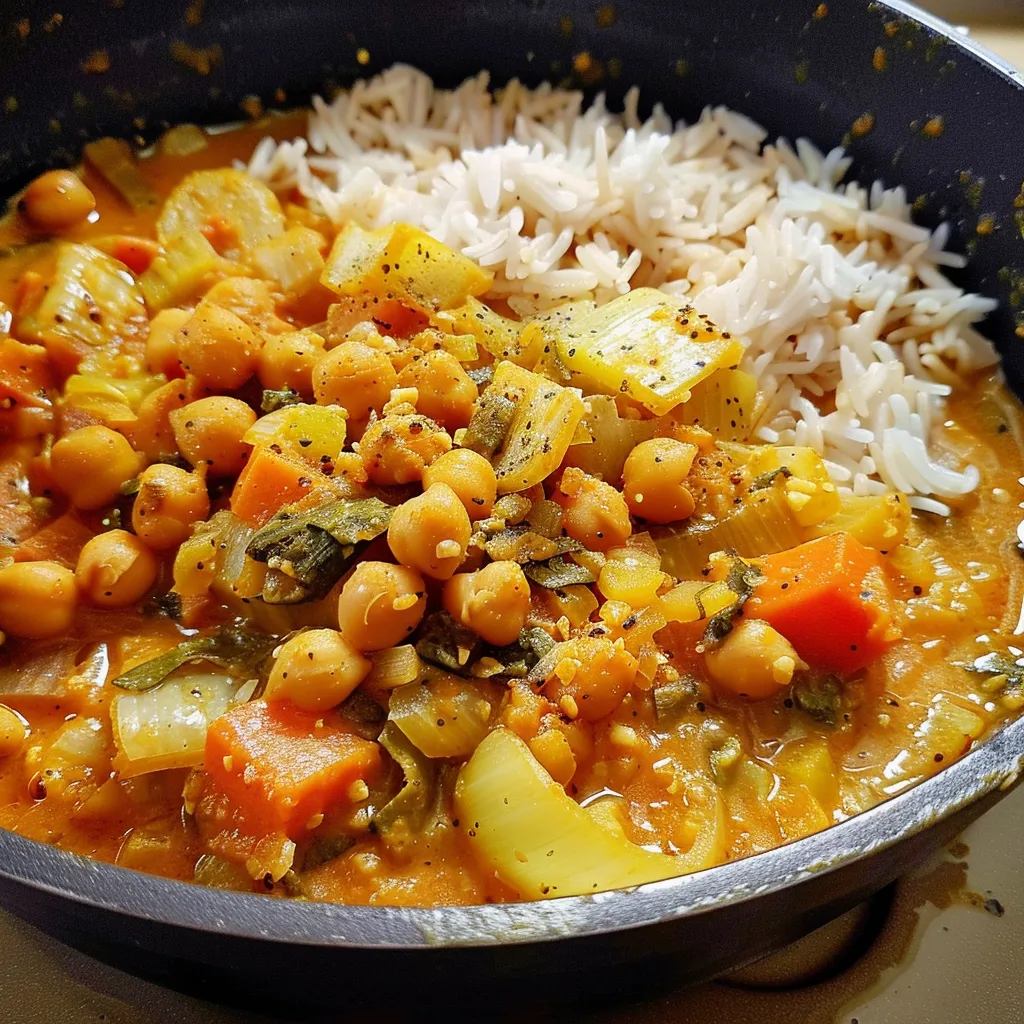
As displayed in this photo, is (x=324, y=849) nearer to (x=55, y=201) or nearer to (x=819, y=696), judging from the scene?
(x=819, y=696)

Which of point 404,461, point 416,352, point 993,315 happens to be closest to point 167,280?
point 416,352

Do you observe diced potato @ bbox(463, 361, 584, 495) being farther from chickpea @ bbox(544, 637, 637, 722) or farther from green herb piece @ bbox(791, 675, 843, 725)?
green herb piece @ bbox(791, 675, 843, 725)

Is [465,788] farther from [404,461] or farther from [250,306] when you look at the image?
[250,306]

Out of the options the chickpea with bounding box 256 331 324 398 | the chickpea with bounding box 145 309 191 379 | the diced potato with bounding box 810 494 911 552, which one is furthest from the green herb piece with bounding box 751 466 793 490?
the chickpea with bounding box 145 309 191 379

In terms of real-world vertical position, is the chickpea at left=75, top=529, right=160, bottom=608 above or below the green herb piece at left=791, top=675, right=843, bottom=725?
below

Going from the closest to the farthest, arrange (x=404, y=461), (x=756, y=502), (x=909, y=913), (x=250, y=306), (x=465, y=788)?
(x=465, y=788) < (x=909, y=913) < (x=404, y=461) < (x=756, y=502) < (x=250, y=306)

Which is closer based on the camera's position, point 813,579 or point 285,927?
point 285,927
